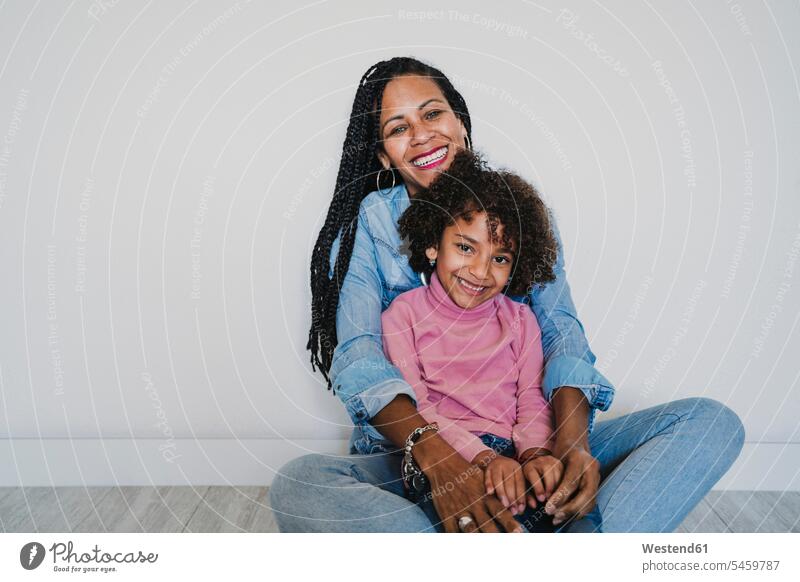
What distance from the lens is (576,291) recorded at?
1.30 meters

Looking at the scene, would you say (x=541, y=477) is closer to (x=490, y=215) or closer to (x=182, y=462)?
(x=490, y=215)

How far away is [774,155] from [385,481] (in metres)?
0.91

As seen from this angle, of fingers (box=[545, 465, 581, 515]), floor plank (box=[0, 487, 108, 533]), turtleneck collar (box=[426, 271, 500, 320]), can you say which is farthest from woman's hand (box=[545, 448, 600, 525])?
floor plank (box=[0, 487, 108, 533])

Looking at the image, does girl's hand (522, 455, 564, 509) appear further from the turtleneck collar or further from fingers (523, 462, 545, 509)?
the turtleneck collar

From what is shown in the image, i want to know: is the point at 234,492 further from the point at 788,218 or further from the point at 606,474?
the point at 788,218

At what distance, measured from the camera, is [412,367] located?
97 cm

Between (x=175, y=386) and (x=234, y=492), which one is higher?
(x=175, y=386)

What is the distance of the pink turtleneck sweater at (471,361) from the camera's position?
37.3 inches

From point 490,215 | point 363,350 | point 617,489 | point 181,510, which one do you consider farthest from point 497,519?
point 181,510

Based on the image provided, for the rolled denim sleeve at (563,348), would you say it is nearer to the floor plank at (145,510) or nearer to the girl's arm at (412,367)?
the girl's arm at (412,367)

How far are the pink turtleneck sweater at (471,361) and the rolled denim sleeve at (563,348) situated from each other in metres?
0.02

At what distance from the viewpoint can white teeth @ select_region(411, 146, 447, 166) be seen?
1072mm
